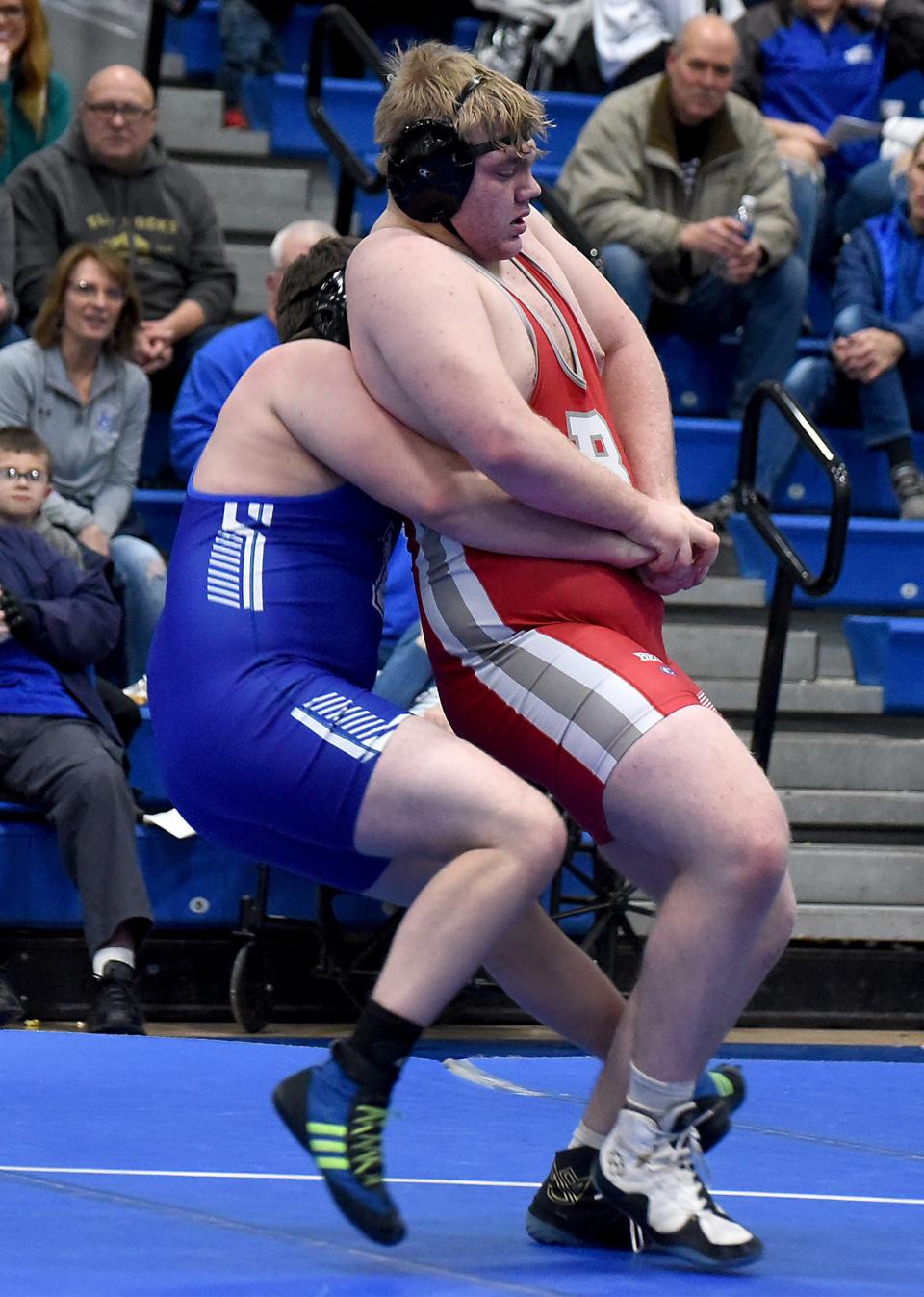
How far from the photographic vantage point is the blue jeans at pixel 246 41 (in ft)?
26.0

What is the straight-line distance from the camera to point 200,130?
7922mm

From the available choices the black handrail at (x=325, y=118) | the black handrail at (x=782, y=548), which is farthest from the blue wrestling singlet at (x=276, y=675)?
the black handrail at (x=325, y=118)

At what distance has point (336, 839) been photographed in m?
2.51

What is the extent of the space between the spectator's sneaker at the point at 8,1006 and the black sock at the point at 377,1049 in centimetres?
261

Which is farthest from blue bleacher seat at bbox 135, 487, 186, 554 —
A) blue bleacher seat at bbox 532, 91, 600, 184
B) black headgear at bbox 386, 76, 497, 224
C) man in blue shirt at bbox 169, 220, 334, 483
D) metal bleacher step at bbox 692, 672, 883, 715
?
black headgear at bbox 386, 76, 497, 224

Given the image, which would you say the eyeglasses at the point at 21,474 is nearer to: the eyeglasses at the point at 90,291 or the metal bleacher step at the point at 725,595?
the eyeglasses at the point at 90,291

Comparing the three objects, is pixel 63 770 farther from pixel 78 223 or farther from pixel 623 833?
pixel 623 833

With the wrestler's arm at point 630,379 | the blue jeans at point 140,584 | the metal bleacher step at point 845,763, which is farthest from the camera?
the metal bleacher step at point 845,763

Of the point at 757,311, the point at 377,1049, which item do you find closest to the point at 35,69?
the point at 757,311

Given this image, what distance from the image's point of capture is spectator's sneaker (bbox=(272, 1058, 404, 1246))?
7.75 feet

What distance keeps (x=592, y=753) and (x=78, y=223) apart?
15.0 ft

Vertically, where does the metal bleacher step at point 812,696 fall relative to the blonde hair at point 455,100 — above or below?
below

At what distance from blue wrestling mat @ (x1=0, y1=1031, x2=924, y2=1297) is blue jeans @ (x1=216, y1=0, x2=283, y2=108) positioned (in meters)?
4.97

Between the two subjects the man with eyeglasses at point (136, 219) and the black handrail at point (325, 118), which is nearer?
the man with eyeglasses at point (136, 219)
